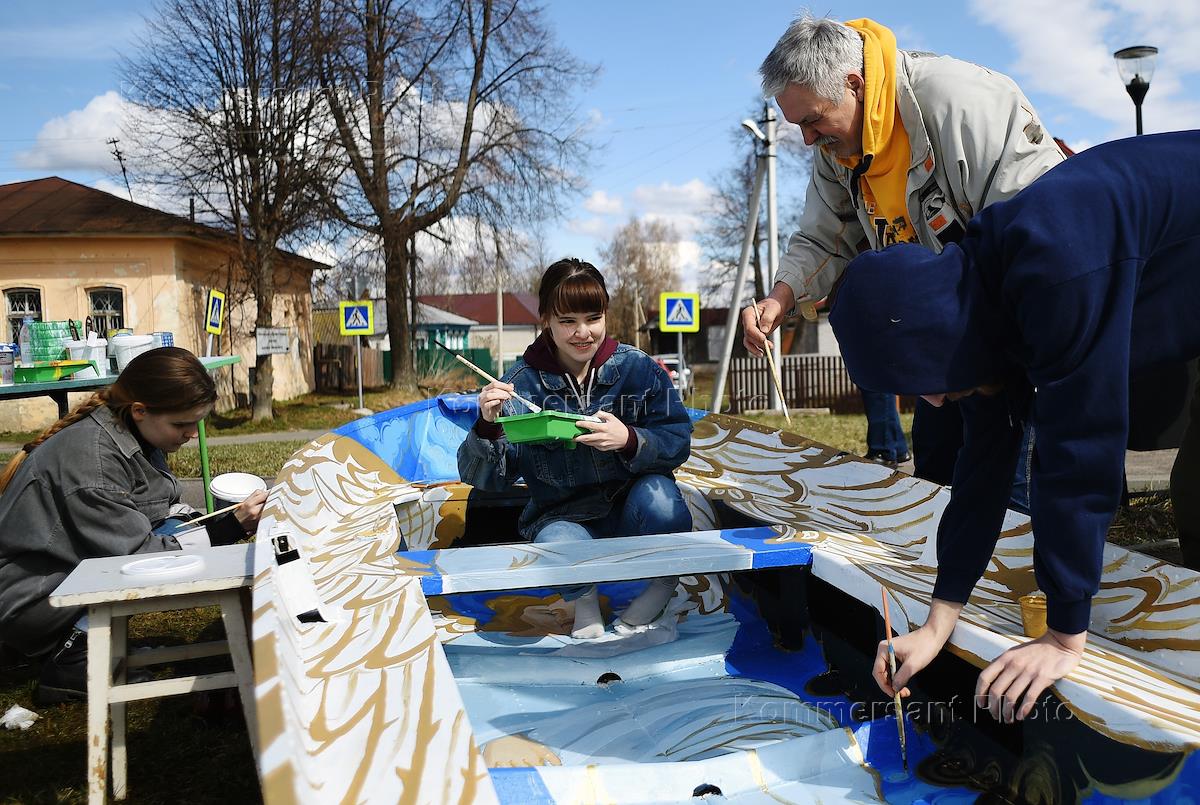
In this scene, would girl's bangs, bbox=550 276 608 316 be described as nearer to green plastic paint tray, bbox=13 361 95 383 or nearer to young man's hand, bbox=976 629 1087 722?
young man's hand, bbox=976 629 1087 722

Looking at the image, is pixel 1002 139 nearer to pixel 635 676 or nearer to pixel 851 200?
pixel 851 200

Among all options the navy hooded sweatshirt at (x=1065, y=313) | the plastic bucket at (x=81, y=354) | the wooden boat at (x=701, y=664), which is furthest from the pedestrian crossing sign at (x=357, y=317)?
the navy hooded sweatshirt at (x=1065, y=313)

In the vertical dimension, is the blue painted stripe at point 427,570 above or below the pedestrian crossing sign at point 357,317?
below

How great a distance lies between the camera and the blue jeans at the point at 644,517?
258 cm

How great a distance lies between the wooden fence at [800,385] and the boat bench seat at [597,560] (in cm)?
1375

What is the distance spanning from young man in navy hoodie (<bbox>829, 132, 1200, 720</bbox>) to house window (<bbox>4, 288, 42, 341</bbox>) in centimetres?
1730

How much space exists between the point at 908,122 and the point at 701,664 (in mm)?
1414

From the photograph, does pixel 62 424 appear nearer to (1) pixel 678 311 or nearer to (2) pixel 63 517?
(2) pixel 63 517

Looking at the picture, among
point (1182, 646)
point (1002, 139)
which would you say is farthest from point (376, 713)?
point (1002, 139)

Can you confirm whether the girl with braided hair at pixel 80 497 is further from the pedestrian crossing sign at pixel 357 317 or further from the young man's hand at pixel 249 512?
the pedestrian crossing sign at pixel 357 317

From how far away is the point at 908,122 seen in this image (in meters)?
2.11

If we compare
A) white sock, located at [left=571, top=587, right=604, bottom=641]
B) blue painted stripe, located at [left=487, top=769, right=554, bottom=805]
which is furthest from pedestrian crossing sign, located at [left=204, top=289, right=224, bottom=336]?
blue painted stripe, located at [left=487, top=769, right=554, bottom=805]

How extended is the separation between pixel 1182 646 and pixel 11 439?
15.3 m

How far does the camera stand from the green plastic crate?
7.59 ft
